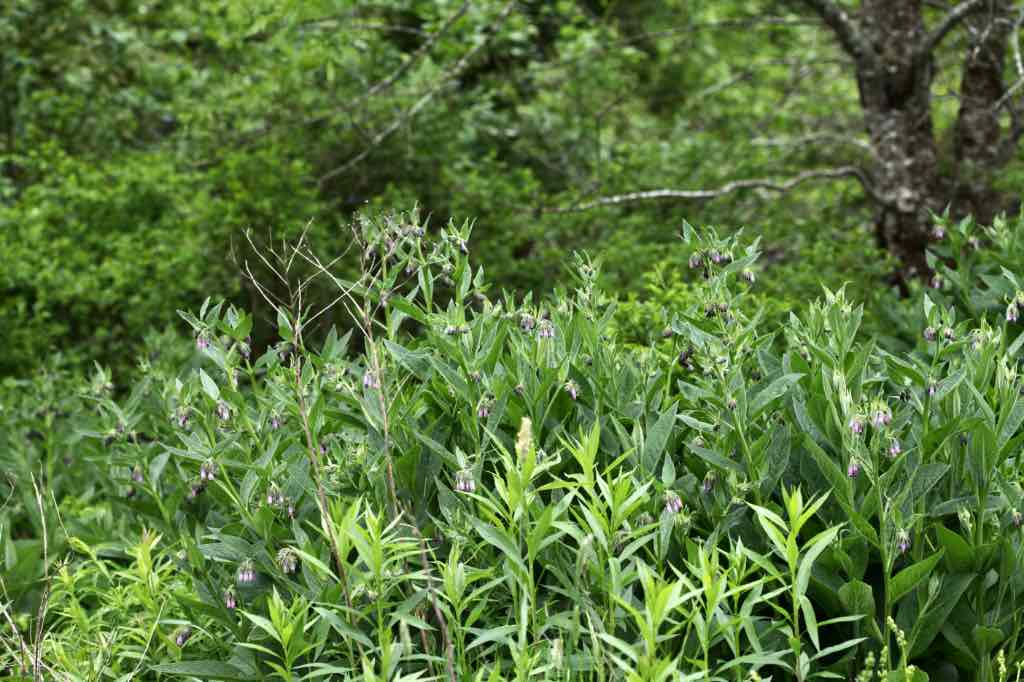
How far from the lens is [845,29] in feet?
21.9

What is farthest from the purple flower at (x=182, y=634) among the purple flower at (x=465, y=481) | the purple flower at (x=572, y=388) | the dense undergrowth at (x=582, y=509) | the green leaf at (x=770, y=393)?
the green leaf at (x=770, y=393)

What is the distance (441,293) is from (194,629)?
4.36 m

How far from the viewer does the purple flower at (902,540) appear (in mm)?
2648

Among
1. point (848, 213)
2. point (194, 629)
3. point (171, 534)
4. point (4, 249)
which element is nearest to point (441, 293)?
point (4, 249)

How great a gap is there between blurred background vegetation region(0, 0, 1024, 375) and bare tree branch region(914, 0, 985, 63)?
23.7 inches

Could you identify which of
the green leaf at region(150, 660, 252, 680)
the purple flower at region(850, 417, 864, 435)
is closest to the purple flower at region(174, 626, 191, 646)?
the green leaf at region(150, 660, 252, 680)

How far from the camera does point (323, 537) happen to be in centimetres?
291

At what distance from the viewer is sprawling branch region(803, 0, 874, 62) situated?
6621 mm

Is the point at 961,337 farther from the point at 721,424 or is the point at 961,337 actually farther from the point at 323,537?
the point at 323,537

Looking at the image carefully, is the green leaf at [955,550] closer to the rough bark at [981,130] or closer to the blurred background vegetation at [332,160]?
the blurred background vegetation at [332,160]

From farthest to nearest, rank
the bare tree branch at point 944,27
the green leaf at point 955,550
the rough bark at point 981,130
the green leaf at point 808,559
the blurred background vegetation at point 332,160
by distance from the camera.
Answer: the blurred background vegetation at point 332,160, the rough bark at point 981,130, the bare tree branch at point 944,27, the green leaf at point 955,550, the green leaf at point 808,559

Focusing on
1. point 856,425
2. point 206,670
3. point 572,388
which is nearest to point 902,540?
point 856,425

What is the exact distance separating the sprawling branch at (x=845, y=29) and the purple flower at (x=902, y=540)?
4.62 meters

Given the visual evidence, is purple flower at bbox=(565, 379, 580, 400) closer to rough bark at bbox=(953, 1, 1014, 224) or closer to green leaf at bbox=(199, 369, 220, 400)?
green leaf at bbox=(199, 369, 220, 400)
